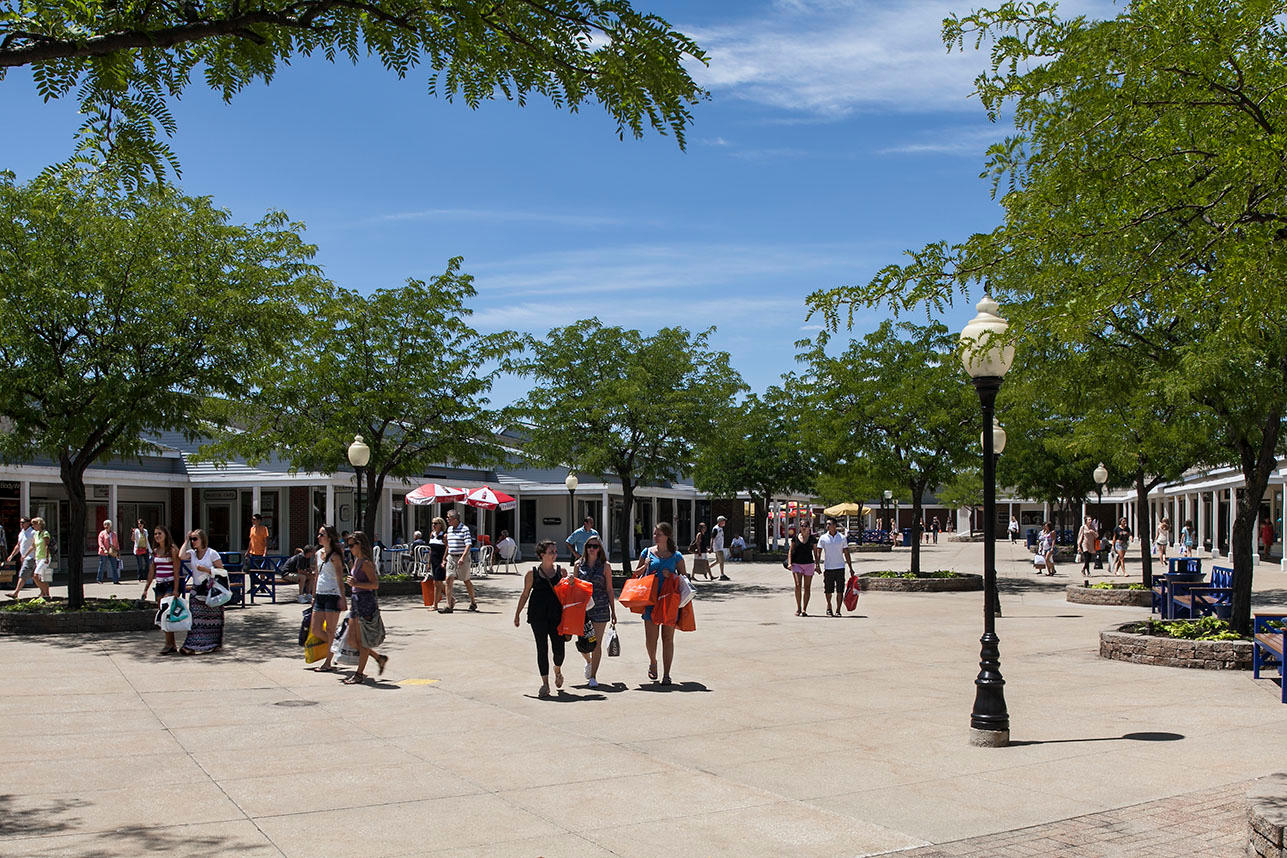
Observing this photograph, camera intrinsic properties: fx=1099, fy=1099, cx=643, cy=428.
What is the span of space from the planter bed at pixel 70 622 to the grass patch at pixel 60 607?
0.16 feet

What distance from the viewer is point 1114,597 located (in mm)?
21531

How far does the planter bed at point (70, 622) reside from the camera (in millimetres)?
15734

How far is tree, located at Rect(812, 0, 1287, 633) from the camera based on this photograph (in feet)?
18.9

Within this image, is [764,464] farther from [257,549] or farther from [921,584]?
[257,549]

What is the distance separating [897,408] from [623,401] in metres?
6.35

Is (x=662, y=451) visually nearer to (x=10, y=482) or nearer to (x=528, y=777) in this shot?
(x=10, y=482)

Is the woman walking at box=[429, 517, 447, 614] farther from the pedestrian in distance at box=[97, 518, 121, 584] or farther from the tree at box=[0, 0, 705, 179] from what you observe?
the tree at box=[0, 0, 705, 179]

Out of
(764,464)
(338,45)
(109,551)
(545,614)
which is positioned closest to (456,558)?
(545,614)

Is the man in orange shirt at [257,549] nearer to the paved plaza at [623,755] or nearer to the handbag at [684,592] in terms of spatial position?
the paved plaza at [623,755]

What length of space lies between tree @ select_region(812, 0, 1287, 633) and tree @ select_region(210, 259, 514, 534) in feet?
58.1

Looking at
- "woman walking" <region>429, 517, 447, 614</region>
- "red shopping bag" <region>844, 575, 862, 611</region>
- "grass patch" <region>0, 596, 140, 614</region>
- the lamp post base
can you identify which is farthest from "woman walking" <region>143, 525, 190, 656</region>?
"red shopping bag" <region>844, 575, 862, 611</region>

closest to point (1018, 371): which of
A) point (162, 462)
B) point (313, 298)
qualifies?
point (313, 298)

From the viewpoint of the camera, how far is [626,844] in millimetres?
5762

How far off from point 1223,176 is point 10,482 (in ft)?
105
